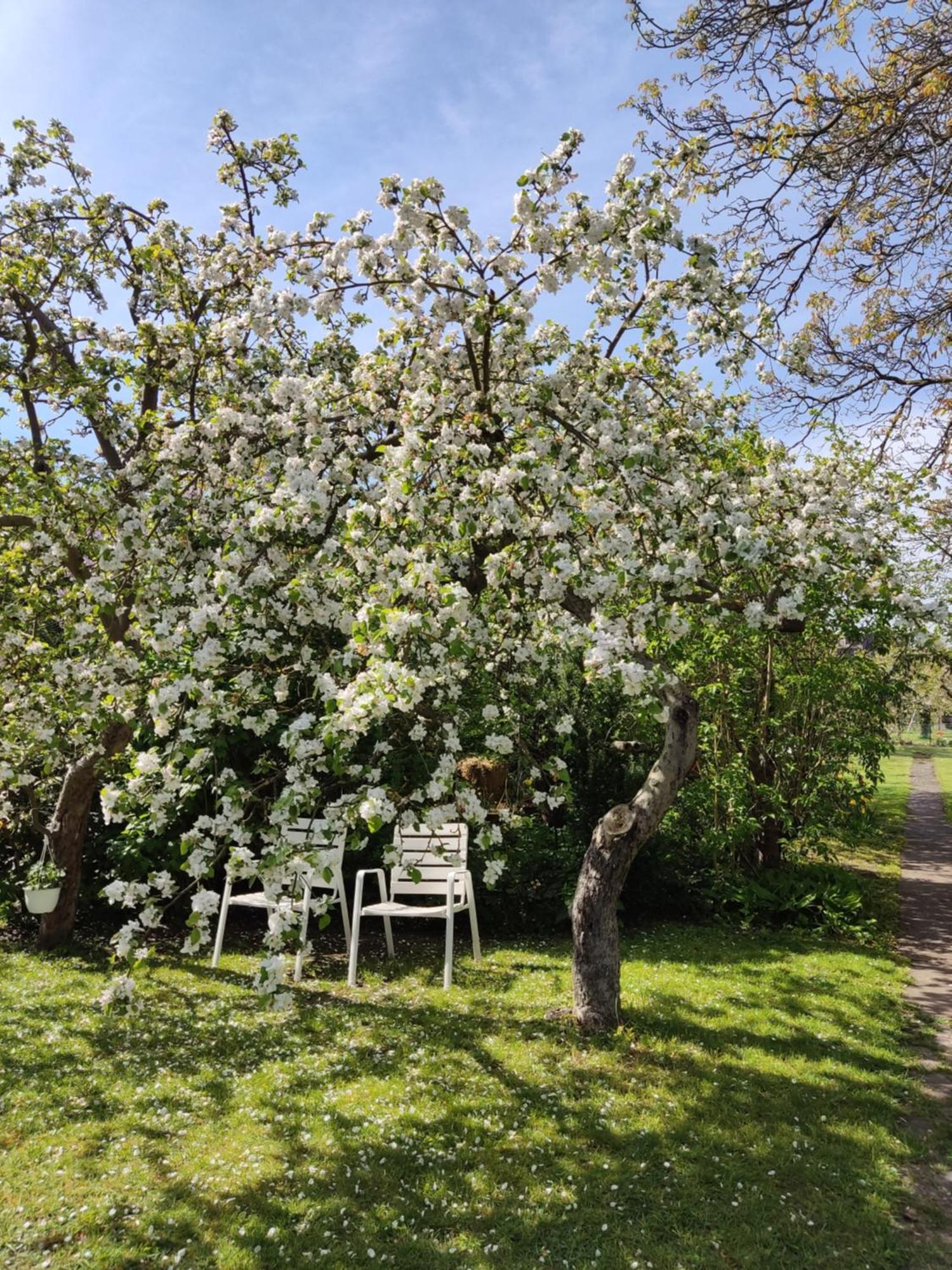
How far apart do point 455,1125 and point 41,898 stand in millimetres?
4255

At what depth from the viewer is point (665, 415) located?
501 centimetres

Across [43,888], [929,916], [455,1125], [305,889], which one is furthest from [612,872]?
[929,916]

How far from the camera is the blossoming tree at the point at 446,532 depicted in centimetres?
347

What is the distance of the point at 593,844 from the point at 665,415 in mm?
2744

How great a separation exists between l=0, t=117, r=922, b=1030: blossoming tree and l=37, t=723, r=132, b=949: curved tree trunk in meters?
2.25

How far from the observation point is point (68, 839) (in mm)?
6715

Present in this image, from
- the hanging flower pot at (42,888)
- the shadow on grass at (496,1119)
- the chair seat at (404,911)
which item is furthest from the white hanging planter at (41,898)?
the chair seat at (404,911)

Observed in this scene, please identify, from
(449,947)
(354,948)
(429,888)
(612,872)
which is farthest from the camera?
(429,888)

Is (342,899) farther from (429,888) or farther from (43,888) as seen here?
(43,888)

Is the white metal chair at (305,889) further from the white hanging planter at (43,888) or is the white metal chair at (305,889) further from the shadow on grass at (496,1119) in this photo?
the white hanging planter at (43,888)

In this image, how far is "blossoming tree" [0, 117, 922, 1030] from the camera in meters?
3.47

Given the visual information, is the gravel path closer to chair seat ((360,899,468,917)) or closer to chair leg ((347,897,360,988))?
chair seat ((360,899,468,917))

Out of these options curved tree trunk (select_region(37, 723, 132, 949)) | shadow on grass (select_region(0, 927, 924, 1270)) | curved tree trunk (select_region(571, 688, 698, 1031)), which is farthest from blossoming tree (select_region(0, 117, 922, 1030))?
curved tree trunk (select_region(37, 723, 132, 949))

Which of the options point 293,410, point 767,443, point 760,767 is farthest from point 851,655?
point 293,410
